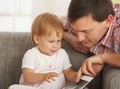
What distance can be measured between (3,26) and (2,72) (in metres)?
0.80

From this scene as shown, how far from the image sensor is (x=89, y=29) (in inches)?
58.3

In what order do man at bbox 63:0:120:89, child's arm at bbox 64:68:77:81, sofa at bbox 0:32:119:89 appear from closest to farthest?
man at bbox 63:0:120:89 → child's arm at bbox 64:68:77:81 → sofa at bbox 0:32:119:89

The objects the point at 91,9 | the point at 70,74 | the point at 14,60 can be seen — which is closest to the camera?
the point at 91,9

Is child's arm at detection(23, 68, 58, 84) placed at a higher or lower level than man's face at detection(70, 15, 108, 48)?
lower

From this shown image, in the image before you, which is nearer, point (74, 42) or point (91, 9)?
point (91, 9)

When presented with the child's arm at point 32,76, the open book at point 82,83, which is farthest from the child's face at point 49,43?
the open book at point 82,83

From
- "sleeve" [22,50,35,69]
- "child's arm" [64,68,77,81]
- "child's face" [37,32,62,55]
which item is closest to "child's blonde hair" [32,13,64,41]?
"child's face" [37,32,62,55]

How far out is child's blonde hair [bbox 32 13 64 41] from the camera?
151 centimetres

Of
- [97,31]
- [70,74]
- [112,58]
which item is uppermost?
[97,31]

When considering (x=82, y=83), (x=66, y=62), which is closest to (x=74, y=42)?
(x=66, y=62)

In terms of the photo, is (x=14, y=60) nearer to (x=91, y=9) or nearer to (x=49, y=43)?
(x=49, y=43)

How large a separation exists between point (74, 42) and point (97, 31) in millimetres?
201

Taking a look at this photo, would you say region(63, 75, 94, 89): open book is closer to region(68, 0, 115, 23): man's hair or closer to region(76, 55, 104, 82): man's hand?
region(76, 55, 104, 82): man's hand

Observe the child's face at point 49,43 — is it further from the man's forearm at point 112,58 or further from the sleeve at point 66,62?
the man's forearm at point 112,58
